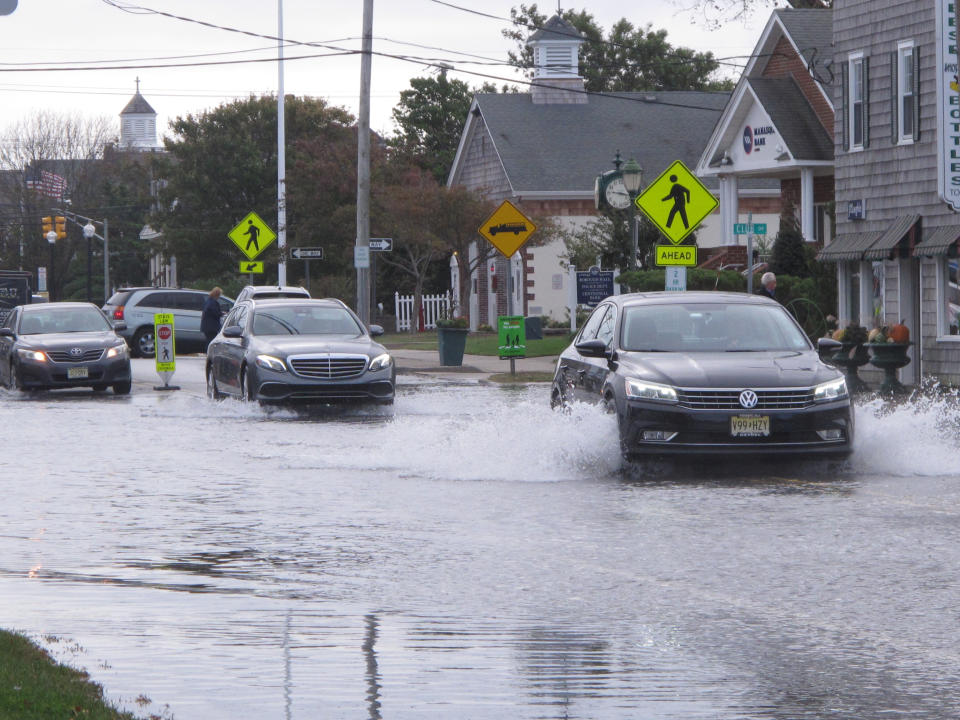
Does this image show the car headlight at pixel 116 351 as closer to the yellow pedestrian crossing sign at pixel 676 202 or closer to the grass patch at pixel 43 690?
the yellow pedestrian crossing sign at pixel 676 202

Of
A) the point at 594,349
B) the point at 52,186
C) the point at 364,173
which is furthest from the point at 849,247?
the point at 52,186

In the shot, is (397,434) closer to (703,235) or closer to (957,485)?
(957,485)

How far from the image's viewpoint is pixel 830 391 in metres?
13.5

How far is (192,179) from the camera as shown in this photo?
2665 inches

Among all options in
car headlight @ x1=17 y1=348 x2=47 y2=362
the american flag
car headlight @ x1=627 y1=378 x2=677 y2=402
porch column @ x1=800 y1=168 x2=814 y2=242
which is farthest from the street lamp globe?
the american flag

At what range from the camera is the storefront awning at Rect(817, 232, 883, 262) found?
2839 cm

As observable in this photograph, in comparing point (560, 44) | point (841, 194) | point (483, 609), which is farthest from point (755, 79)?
point (483, 609)

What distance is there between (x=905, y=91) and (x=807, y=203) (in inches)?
426

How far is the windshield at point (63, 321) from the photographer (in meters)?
27.6

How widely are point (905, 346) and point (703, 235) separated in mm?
31480

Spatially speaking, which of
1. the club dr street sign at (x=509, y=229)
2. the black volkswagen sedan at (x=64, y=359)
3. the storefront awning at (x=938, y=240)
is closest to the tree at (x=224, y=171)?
the club dr street sign at (x=509, y=229)

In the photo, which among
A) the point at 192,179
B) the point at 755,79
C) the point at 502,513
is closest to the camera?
the point at 502,513

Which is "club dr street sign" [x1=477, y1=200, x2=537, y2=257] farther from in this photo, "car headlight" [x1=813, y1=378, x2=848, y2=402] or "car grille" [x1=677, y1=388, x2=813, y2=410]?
"car grille" [x1=677, y1=388, x2=813, y2=410]

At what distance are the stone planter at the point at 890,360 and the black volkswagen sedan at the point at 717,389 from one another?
9.72 meters
